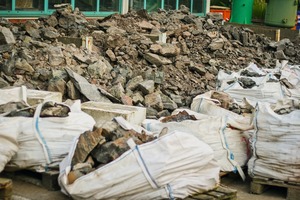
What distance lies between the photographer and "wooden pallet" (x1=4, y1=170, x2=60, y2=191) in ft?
17.8

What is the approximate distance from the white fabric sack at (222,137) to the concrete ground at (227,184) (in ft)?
0.49

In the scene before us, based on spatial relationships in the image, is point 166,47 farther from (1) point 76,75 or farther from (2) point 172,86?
(1) point 76,75

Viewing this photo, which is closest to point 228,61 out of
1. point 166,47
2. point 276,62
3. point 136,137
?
point 276,62

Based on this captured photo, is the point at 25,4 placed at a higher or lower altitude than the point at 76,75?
higher

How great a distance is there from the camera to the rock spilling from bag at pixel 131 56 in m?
8.41

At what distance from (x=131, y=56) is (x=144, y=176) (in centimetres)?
555

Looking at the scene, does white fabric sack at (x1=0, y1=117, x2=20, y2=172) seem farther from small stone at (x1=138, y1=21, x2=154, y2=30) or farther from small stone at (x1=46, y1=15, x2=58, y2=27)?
small stone at (x1=138, y1=21, x2=154, y2=30)

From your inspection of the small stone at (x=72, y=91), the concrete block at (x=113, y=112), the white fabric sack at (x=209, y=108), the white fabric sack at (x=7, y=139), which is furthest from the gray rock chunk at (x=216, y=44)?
the white fabric sack at (x=7, y=139)

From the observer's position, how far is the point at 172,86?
9820mm

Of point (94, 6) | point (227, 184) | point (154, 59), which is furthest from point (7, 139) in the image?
point (94, 6)

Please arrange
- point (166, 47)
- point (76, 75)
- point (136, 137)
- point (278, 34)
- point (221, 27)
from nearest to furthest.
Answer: point (136, 137)
point (76, 75)
point (166, 47)
point (221, 27)
point (278, 34)

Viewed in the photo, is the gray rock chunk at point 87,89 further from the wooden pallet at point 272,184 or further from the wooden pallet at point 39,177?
the wooden pallet at point 272,184

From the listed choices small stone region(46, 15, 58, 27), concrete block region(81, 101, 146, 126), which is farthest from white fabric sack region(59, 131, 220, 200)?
small stone region(46, 15, 58, 27)

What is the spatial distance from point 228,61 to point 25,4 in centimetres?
426
